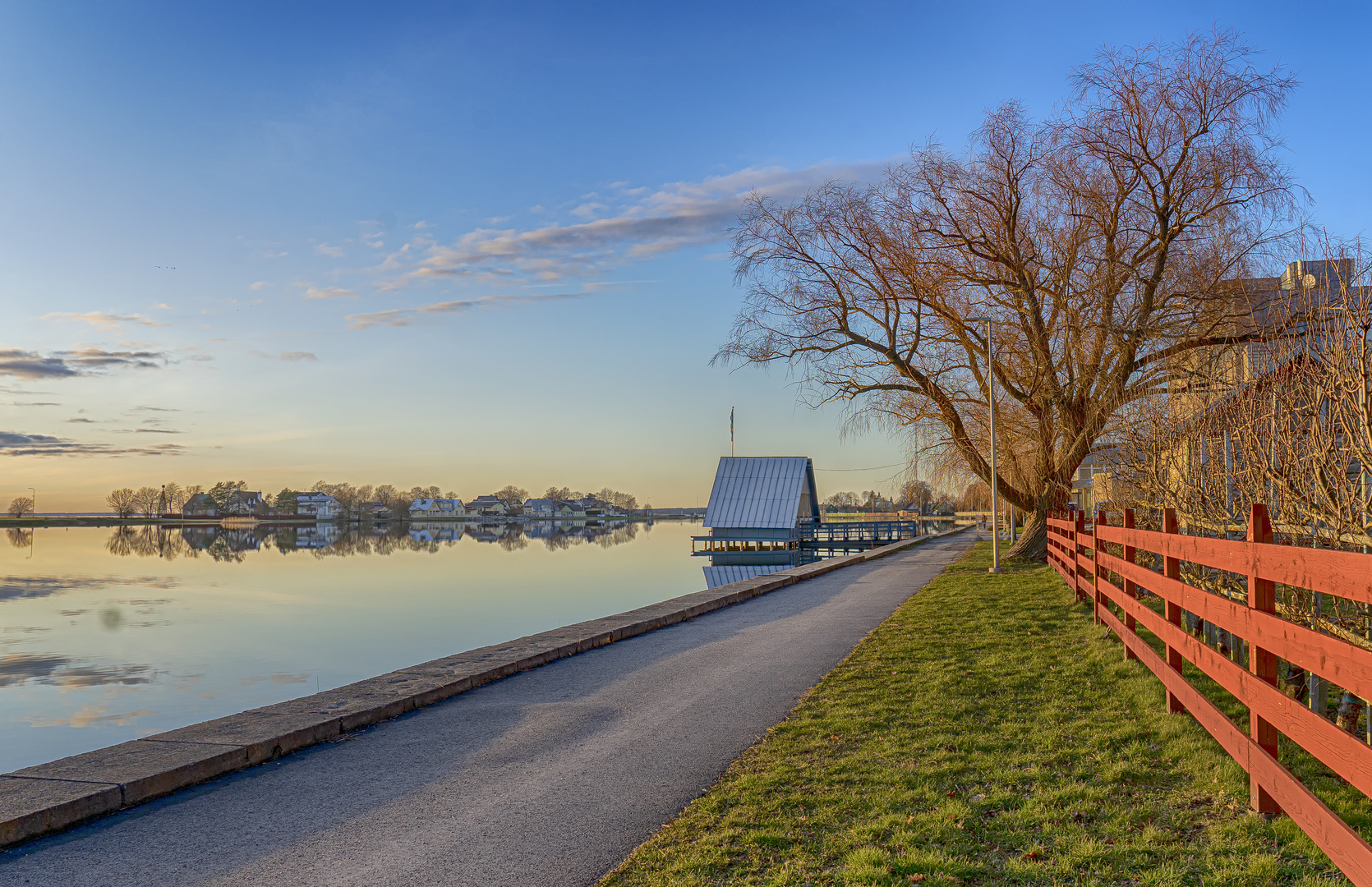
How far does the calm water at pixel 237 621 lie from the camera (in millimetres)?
11078

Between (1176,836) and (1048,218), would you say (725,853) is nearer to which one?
(1176,836)

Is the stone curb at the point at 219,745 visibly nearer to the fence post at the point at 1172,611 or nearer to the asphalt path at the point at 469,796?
the asphalt path at the point at 469,796

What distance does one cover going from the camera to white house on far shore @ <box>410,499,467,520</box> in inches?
6038

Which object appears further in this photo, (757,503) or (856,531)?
(856,531)

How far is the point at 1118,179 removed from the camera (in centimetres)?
1895

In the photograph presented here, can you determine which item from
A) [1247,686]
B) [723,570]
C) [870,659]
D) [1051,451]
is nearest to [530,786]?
[1247,686]

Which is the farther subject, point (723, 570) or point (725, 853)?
point (723, 570)

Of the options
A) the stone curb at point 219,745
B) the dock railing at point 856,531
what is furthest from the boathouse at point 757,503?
the stone curb at point 219,745

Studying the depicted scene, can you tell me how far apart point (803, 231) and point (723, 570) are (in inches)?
623

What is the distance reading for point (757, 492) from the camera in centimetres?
4947

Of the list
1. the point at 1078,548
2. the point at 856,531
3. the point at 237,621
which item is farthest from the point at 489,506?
the point at 1078,548

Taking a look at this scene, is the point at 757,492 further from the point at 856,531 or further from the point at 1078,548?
the point at 1078,548

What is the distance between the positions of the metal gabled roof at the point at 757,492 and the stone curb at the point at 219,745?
38544mm

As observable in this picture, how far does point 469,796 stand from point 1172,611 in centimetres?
478
